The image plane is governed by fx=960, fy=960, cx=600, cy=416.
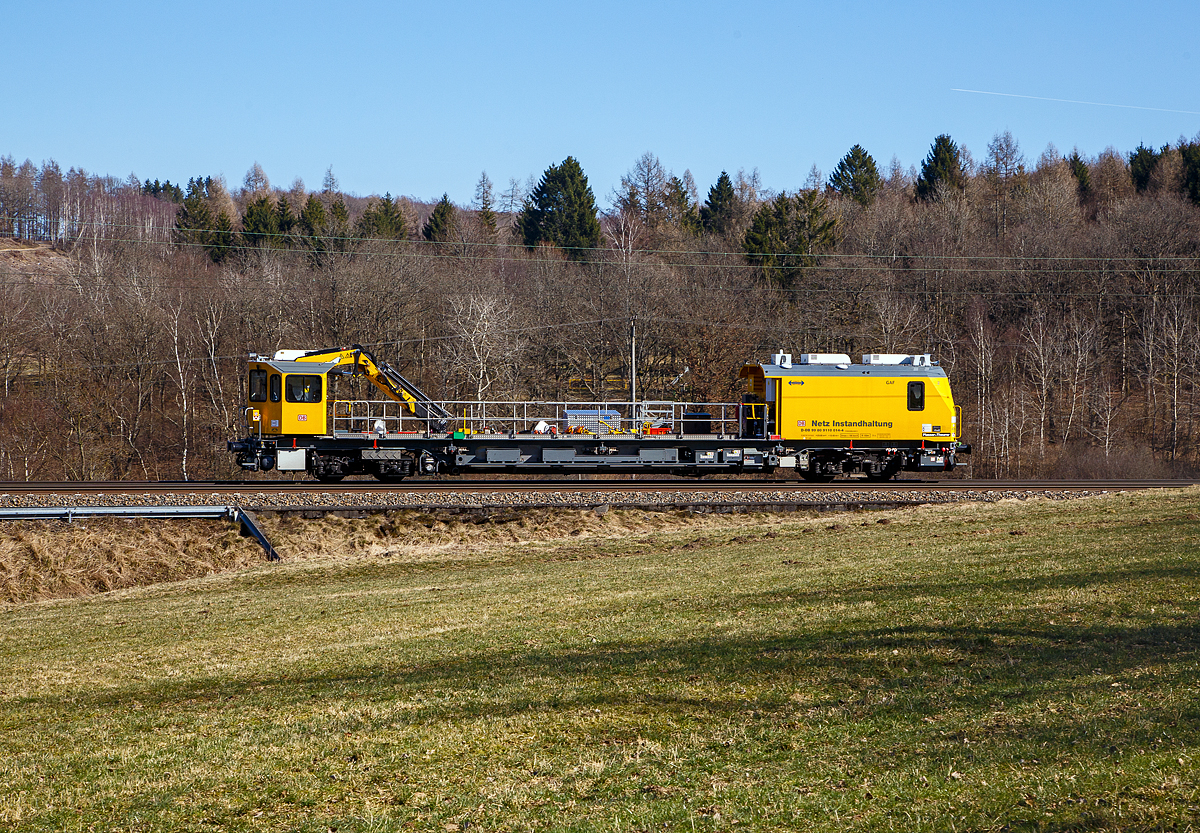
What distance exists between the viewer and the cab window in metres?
30.0

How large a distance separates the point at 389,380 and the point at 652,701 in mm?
24485

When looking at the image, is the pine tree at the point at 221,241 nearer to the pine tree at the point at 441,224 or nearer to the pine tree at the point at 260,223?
the pine tree at the point at 260,223

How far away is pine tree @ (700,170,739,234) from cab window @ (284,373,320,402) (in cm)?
7446

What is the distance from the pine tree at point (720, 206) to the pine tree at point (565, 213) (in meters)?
13.8

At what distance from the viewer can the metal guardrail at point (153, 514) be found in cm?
2383

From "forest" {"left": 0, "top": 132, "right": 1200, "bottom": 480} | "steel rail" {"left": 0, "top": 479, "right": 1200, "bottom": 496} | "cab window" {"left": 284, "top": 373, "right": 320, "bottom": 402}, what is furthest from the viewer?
"forest" {"left": 0, "top": 132, "right": 1200, "bottom": 480}

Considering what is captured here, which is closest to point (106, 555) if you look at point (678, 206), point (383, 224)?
point (383, 224)

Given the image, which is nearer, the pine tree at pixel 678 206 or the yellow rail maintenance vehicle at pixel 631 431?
the yellow rail maintenance vehicle at pixel 631 431

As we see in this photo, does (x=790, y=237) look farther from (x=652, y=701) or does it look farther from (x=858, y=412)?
(x=652, y=701)

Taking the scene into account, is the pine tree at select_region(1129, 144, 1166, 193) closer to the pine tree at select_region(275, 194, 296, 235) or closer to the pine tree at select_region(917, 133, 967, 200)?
the pine tree at select_region(917, 133, 967, 200)

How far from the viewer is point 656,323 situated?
57.2 m

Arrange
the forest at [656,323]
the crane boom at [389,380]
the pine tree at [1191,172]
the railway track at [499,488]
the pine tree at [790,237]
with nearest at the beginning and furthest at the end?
the railway track at [499,488] < the crane boom at [389,380] < the forest at [656,323] < the pine tree at [790,237] < the pine tree at [1191,172]

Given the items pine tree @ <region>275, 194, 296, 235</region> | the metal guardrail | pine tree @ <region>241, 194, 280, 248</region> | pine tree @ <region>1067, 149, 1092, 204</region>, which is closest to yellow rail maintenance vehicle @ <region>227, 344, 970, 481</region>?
the metal guardrail

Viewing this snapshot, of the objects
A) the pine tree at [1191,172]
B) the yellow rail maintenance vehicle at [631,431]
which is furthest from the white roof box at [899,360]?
the pine tree at [1191,172]
